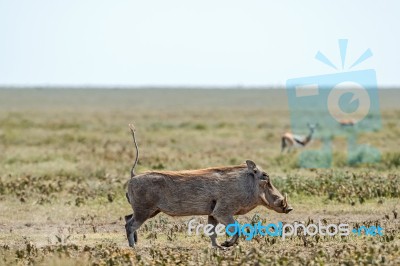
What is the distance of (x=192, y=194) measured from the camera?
403 inches

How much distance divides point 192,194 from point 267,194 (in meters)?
1.00

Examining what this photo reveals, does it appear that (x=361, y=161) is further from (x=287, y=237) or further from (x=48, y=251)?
(x=48, y=251)

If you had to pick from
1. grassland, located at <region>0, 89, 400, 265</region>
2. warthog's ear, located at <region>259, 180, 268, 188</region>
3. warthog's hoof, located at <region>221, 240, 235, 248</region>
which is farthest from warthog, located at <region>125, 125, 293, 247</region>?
grassland, located at <region>0, 89, 400, 265</region>

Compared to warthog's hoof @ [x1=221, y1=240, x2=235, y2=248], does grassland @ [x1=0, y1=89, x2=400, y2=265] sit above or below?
below

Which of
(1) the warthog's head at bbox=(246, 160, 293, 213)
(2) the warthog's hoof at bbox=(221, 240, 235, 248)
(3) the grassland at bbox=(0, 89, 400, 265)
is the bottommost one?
(3) the grassland at bbox=(0, 89, 400, 265)

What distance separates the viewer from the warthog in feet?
33.6

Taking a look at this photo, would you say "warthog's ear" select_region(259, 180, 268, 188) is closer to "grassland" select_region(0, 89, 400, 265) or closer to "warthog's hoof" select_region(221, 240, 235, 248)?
"grassland" select_region(0, 89, 400, 265)

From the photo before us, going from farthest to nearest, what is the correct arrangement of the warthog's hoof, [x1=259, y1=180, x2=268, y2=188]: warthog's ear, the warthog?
1. [x1=259, y1=180, x2=268, y2=188]: warthog's ear
2. the warthog
3. the warthog's hoof

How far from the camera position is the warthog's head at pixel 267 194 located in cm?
A: 1043

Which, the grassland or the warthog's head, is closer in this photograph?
the grassland

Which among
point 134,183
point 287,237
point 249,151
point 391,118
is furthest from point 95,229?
point 391,118

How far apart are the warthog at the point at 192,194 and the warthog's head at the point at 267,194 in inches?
0.8

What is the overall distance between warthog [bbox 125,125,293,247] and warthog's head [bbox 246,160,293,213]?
0.07ft

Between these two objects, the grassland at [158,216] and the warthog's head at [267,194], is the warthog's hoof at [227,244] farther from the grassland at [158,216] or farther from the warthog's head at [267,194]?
the warthog's head at [267,194]
